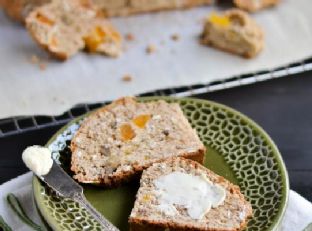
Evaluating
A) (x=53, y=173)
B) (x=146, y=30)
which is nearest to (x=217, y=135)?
(x=53, y=173)

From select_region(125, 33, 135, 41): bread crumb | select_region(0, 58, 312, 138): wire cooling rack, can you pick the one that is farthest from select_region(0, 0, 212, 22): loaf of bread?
select_region(0, 58, 312, 138): wire cooling rack

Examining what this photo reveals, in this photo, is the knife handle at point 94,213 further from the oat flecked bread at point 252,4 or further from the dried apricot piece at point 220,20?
the oat flecked bread at point 252,4

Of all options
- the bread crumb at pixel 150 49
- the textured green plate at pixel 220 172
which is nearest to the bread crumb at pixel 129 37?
the bread crumb at pixel 150 49

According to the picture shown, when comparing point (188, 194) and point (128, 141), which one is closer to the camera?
point (188, 194)

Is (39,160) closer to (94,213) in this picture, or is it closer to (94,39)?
(94,213)

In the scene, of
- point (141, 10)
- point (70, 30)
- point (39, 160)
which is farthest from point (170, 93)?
point (39, 160)

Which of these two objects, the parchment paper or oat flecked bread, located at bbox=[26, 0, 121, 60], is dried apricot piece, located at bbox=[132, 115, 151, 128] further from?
oat flecked bread, located at bbox=[26, 0, 121, 60]
